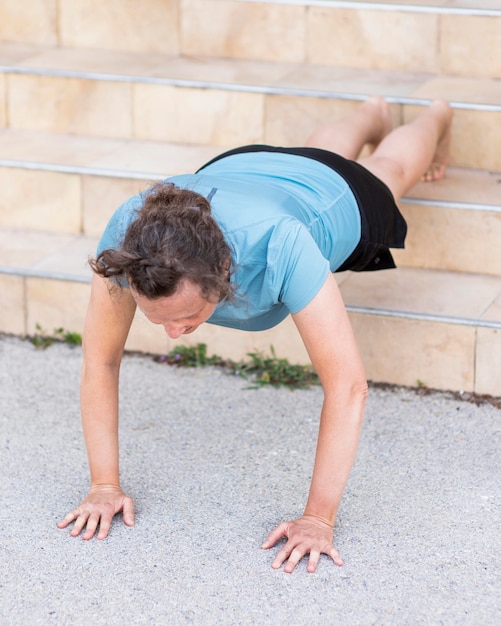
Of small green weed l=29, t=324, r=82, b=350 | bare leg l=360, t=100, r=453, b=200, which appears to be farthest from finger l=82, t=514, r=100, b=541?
bare leg l=360, t=100, r=453, b=200

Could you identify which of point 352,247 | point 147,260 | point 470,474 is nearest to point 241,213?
point 147,260

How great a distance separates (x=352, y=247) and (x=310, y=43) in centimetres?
177

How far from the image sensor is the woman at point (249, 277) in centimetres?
205

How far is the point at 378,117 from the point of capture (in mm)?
3559

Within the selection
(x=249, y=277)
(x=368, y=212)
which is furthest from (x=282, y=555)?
(x=368, y=212)

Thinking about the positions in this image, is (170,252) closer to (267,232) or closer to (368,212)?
(267,232)

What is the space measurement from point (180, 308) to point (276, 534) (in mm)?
656

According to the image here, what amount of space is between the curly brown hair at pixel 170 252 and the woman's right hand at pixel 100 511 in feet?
2.19

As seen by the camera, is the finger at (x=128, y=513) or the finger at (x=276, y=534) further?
the finger at (x=128, y=513)

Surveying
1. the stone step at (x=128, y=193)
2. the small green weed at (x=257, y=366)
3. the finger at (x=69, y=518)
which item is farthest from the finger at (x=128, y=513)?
the stone step at (x=128, y=193)

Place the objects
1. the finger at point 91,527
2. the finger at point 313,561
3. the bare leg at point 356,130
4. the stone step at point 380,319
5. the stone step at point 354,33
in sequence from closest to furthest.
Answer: the finger at point 313,561, the finger at point 91,527, the stone step at point 380,319, the bare leg at point 356,130, the stone step at point 354,33

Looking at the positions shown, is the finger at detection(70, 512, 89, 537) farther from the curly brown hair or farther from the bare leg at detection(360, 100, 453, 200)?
the bare leg at detection(360, 100, 453, 200)

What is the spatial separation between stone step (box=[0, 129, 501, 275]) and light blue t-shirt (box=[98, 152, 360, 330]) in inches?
37.6

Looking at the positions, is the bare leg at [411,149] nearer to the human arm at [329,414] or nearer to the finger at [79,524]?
the human arm at [329,414]
